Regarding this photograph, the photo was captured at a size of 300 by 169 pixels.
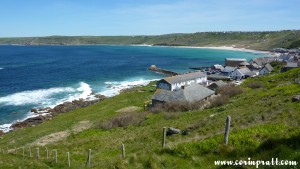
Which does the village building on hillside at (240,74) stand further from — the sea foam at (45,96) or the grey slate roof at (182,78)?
the sea foam at (45,96)

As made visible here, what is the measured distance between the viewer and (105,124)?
38906mm

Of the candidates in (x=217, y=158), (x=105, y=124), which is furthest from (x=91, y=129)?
(x=217, y=158)

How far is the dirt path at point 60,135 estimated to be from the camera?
34931mm

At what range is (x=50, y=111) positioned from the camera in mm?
58281

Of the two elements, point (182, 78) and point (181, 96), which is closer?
point (181, 96)

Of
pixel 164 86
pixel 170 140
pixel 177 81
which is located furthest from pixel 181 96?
pixel 170 140

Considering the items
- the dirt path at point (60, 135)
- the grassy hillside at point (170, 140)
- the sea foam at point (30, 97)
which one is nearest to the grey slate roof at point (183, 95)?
the grassy hillside at point (170, 140)

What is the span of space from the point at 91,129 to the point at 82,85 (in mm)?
50791

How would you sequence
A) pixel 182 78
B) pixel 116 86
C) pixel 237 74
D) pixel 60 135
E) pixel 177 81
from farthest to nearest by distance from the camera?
pixel 237 74 → pixel 116 86 → pixel 182 78 → pixel 177 81 → pixel 60 135

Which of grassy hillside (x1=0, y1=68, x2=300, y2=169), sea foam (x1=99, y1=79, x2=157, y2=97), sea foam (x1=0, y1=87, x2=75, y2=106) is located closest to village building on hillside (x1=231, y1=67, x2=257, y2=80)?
sea foam (x1=99, y1=79, x2=157, y2=97)

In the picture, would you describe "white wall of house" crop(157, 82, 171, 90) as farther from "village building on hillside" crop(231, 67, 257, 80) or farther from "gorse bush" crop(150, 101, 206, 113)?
"village building on hillside" crop(231, 67, 257, 80)

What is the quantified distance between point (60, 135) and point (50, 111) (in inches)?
852

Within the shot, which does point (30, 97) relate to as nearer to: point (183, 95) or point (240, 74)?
point (183, 95)

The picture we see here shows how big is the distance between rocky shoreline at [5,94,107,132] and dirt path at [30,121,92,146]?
461 inches
